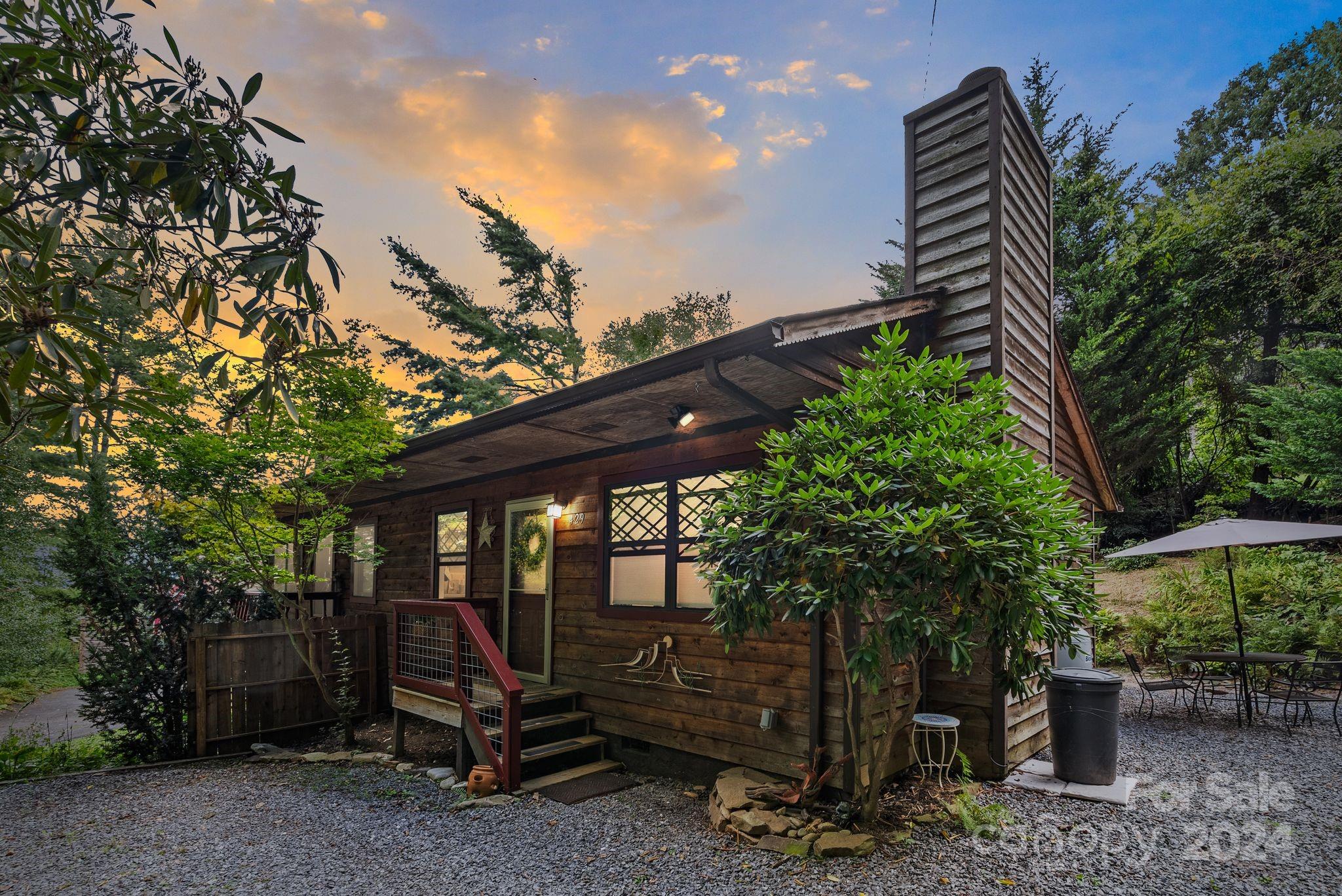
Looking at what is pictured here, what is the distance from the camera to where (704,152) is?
368 inches

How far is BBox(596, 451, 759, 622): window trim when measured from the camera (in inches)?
199

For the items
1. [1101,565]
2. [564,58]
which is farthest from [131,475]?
[1101,565]

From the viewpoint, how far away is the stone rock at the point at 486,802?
443 cm

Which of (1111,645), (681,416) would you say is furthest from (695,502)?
(1111,645)

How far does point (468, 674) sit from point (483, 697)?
1.35ft

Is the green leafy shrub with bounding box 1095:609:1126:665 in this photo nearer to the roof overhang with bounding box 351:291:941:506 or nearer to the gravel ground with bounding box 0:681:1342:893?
the gravel ground with bounding box 0:681:1342:893

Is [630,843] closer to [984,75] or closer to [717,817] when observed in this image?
[717,817]

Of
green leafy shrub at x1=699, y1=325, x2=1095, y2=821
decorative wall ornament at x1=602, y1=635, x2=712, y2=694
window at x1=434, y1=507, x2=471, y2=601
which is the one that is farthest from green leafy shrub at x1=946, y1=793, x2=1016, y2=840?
window at x1=434, y1=507, x2=471, y2=601

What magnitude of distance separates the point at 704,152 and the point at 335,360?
5643 mm

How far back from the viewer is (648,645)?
18.1ft

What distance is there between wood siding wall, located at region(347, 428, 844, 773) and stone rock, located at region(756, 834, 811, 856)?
801 millimetres

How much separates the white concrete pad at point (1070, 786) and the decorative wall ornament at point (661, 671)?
209cm

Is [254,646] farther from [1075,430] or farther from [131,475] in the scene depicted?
[1075,430]

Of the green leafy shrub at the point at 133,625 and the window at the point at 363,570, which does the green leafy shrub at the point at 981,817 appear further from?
the window at the point at 363,570
